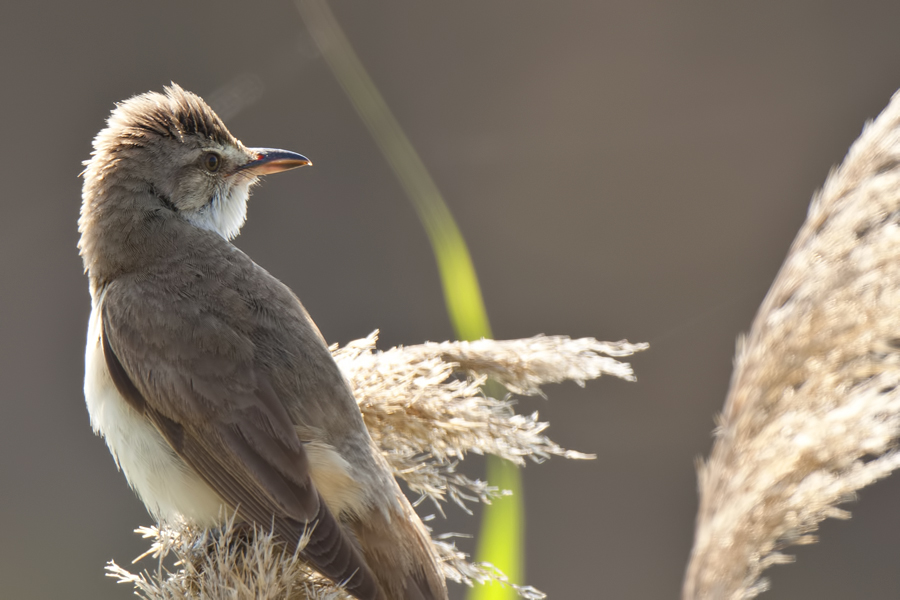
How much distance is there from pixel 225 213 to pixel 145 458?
889 mm

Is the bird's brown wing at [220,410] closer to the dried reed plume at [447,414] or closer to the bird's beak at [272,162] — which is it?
the dried reed plume at [447,414]

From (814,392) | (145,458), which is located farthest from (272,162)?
(814,392)

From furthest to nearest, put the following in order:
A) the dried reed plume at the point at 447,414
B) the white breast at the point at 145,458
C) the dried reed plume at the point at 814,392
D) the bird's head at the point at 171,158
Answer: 1. the bird's head at the point at 171,158
2. the white breast at the point at 145,458
3. the dried reed plume at the point at 447,414
4. the dried reed plume at the point at 814,392

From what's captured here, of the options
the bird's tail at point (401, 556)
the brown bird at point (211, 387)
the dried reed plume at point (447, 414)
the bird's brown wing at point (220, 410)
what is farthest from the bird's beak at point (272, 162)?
the bird's tail at point (401, 556)

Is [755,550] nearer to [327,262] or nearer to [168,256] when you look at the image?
[168,256]

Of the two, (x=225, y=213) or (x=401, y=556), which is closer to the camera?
(x=401, y=556)

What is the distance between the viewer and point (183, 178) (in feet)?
8.45

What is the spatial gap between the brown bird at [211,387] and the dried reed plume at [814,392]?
0.68 meters

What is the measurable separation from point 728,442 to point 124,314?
61.3 inches

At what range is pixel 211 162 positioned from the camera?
8.59 ft

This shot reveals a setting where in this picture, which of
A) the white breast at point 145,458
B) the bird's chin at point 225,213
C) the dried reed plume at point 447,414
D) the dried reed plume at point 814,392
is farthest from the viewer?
the bird's chin at point 225,213

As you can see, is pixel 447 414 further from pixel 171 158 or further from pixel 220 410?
pixel 171 158

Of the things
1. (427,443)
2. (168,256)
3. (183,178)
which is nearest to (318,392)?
(427,443)

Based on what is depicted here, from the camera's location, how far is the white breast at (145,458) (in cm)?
210
